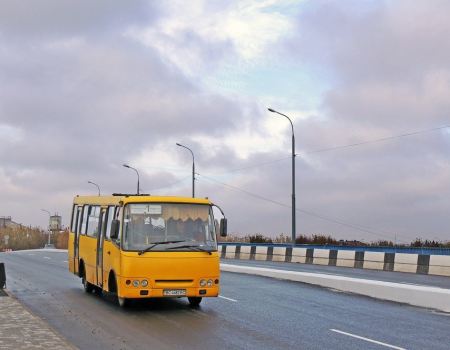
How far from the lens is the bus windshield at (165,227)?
43.0ft

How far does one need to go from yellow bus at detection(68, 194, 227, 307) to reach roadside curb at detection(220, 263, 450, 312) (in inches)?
181

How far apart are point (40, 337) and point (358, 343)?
15.0 ft

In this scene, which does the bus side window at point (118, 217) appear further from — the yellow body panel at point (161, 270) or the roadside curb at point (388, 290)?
the roadside curb at point (388, 290)

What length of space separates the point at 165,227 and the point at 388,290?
5891 mm

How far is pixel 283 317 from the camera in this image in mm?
12359

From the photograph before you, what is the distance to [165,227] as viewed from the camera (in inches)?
524

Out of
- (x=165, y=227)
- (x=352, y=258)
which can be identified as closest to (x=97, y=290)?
(x=165, y=227)

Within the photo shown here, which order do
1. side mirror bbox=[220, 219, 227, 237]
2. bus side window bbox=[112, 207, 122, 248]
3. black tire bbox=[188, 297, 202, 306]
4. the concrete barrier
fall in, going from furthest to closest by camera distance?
1. the concrete barrier
2. black tire bbox=[188, 297, 202, 306]
3. side mirror bbox=[220, 219, 227, 237]
4. bus side window bbox=[112, 207, 122, 248]

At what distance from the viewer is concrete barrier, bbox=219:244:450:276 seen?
84.5ft

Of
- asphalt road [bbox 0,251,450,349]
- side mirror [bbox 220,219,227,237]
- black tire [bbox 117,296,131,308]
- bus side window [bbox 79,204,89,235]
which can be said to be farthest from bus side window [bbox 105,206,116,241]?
bus side window [bbox 79,204,89,235]

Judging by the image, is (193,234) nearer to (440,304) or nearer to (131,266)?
(131,266)

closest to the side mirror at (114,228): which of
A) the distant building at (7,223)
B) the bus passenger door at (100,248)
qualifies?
the bus passenger door at (100,248)

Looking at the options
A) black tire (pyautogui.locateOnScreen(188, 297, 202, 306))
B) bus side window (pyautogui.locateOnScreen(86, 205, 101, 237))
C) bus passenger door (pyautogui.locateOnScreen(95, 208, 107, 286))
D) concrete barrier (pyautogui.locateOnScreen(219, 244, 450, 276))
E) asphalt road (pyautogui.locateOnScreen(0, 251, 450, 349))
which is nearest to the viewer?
asphalt road (pyautogui.locateOnScreen(0, 251, 450, 349))

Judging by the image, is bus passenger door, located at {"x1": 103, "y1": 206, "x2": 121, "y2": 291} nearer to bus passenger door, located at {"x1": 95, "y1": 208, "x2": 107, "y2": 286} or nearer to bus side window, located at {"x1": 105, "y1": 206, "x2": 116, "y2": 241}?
bus side window, located at {"x1": 105, "y1": 206, "x2": 116, "y2": 241}
